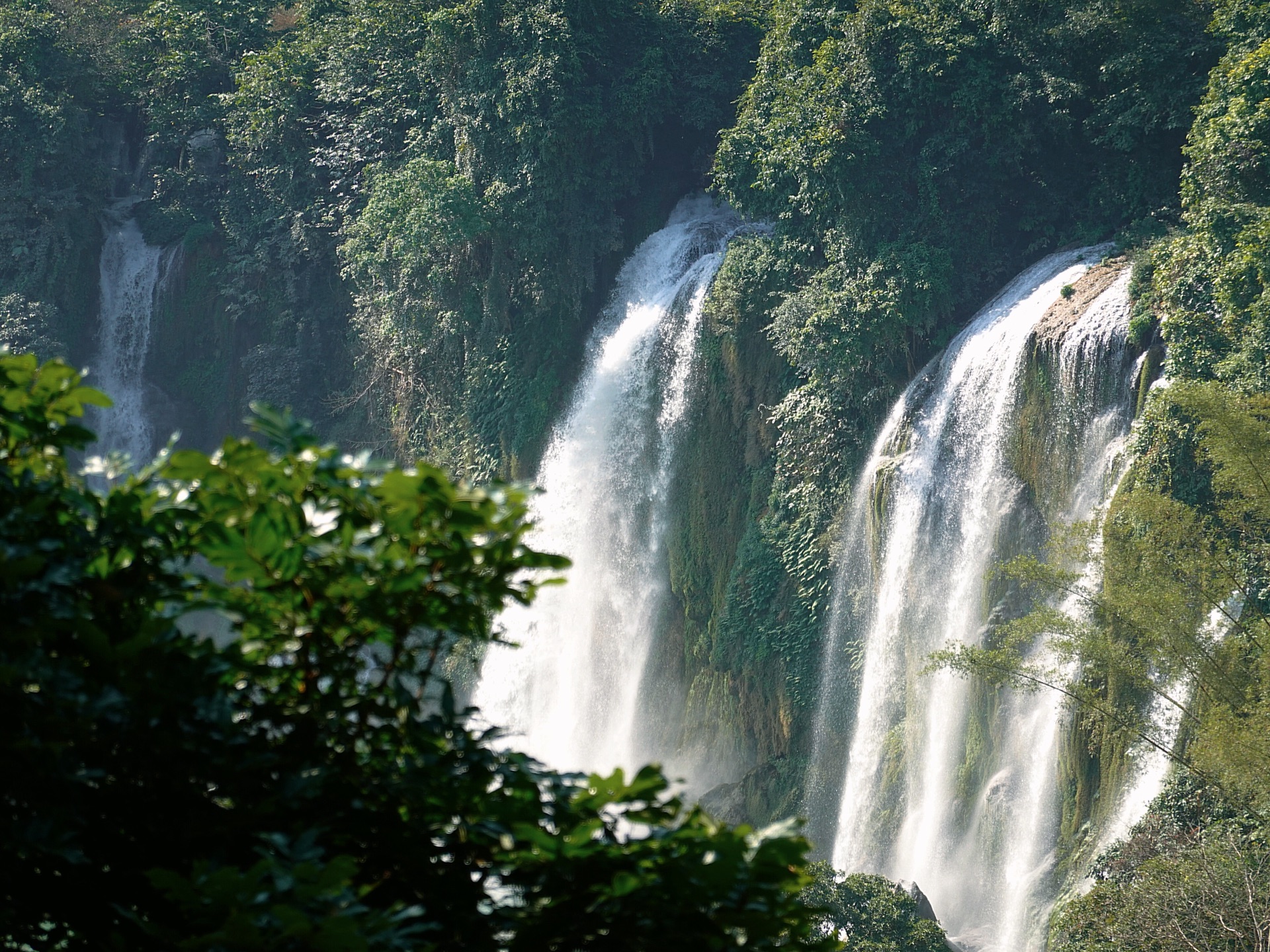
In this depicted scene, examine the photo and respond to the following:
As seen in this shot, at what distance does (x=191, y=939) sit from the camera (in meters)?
2.18

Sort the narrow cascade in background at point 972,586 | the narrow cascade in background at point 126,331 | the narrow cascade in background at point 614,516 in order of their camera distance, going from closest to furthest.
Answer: the narrow cascade in background at point 972,586
the narrow cascade in background at point 614,516
the narrow cascade in background at point 126,331

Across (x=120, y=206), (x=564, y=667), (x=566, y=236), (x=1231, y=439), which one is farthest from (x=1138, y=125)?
(x=120, y=206)

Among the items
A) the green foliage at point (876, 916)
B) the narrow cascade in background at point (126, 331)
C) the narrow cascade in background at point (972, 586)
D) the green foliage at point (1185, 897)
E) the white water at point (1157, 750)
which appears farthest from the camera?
the narrow cascade in background at point (126, 331)

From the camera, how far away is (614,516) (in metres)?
20.9

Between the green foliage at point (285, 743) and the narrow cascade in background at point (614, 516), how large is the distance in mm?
16994

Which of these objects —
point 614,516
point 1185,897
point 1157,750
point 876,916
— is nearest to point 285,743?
point 1185,897

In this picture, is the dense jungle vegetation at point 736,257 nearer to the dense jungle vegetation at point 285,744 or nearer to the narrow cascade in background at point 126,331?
the dense jungle vegetation at point 285,744

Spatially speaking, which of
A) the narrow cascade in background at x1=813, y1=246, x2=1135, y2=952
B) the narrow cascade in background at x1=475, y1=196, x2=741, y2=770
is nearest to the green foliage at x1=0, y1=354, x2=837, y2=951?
the narrow cascade in background at x1=813, y1=246, x2=1135, y2=952

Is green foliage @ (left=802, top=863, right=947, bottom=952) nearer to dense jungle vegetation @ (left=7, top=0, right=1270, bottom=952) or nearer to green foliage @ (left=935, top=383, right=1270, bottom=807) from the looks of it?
dense jungle vegetation @ (left=7, top=0, right=1270, bottom=952)

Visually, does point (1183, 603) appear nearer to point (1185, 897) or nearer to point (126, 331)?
point (1185, 897)

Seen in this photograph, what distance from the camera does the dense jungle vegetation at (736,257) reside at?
1091 cm

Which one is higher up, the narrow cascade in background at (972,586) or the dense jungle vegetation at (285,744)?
the narrow cascade in background at (972,586)

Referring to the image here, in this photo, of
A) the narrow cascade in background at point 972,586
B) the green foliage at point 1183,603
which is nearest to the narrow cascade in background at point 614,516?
the narrow cascade in background at point 972,586

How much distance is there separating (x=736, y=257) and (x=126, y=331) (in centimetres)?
1458
